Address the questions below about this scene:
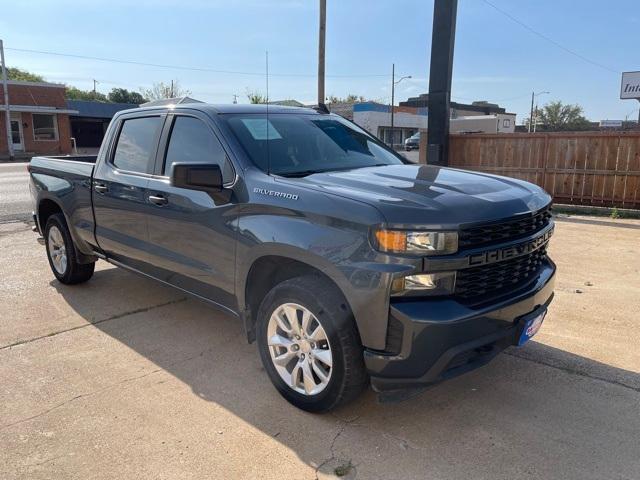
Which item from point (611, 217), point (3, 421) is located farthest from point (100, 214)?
point (611, 217)

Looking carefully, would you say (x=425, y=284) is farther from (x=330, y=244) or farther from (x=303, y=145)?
(x=303, y=145)

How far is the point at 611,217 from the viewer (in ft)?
35.5

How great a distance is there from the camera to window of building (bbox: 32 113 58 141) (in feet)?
123

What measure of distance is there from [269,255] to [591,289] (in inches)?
156

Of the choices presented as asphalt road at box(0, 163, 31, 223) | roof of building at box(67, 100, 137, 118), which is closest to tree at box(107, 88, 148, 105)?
roof of building at box(67, 100, 137, 118)

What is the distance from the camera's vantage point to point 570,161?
11.9m

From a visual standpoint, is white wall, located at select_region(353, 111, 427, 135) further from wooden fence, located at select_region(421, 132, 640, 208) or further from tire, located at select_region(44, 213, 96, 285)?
tire, located at select_region(44, 213, 96, 285)

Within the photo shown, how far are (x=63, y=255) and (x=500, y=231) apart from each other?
4748mm

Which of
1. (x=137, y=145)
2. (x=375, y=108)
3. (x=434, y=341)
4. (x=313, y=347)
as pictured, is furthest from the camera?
(x=375, y=108)

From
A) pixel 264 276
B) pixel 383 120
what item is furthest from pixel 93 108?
pixel 264 276

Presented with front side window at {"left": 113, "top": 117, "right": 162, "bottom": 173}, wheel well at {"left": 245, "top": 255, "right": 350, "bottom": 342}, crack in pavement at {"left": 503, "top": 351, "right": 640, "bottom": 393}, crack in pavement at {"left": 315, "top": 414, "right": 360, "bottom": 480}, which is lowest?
crack in pavement at {"left": 315, "top": 414, "right": 360, "bottom": 480}

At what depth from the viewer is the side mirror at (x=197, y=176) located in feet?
11.1

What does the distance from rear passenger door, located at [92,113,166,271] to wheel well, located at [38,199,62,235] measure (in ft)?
4.01

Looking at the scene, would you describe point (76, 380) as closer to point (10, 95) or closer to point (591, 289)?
point (591, 289)
